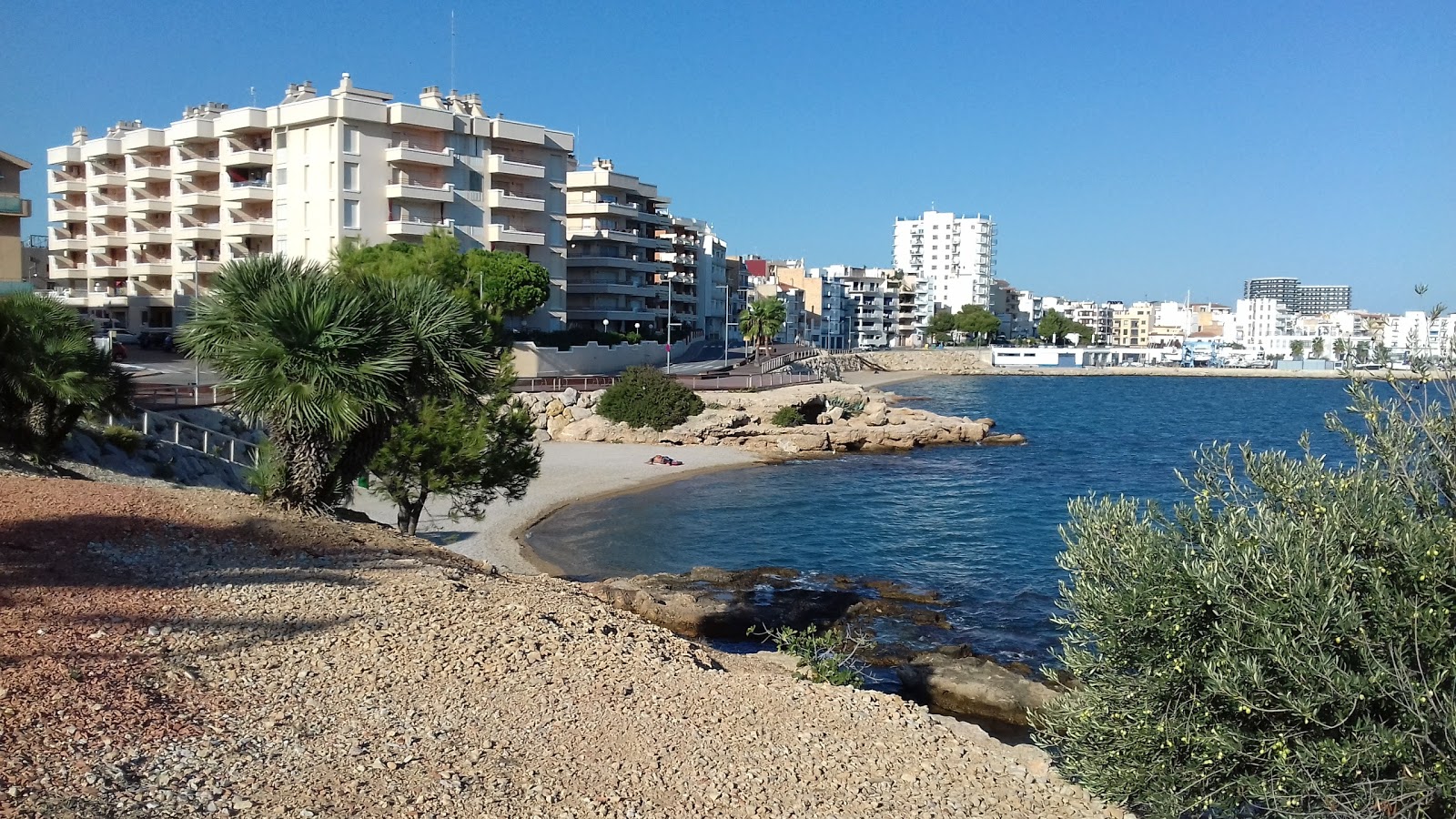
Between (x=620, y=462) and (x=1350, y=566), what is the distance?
40.1m

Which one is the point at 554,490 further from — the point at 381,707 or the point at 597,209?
the point at 597,209

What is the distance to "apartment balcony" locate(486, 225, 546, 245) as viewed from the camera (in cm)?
6812

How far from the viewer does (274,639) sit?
1064 centimetres

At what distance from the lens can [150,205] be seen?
7306cm

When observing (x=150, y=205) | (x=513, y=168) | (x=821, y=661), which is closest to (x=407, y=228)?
Result: (x=513, y=168)

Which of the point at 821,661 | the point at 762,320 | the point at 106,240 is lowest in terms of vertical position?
the point at 821,661

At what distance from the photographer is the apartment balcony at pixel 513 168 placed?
68.2 m

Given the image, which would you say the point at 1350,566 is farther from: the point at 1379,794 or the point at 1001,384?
the point at 1001,384

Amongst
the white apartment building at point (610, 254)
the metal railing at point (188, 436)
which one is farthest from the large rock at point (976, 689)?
the white apartment building at point (610, 254)

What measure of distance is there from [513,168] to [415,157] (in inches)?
298

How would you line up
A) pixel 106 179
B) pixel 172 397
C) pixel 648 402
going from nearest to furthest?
pixel 172 397 < pixel 648 402 < pixel 106 179

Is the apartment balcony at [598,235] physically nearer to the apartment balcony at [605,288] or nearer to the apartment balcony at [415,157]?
the apartment balcony at [605,288]

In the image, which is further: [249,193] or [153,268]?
[153,268]

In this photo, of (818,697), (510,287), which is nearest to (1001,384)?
(510,287)
